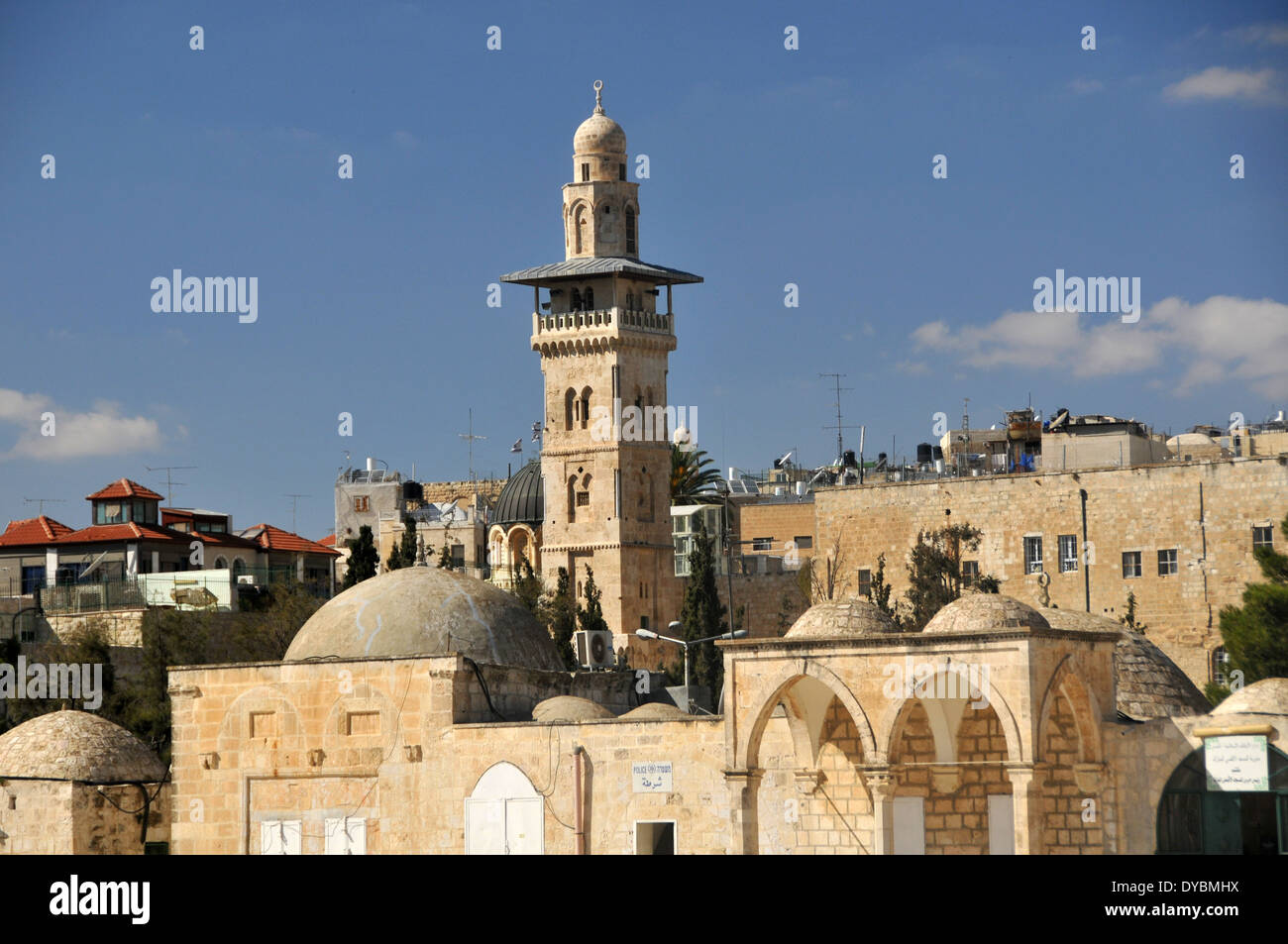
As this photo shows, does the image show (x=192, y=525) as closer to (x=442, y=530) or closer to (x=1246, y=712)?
(x=442, y=530)

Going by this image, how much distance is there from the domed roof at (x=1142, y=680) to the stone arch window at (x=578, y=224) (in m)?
33.5

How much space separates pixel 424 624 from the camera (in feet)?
106

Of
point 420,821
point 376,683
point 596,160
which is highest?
point 596,160

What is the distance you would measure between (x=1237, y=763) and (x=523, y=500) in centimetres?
4888

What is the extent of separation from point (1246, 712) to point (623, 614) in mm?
37297

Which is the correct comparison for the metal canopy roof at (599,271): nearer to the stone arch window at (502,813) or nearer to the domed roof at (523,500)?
the domed roof at (523,500)

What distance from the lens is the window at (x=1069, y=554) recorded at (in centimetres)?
5459

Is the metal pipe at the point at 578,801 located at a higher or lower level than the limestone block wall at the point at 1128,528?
lower

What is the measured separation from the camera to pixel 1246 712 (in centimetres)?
2564

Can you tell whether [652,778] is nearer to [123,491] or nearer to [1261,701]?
[1261,701]

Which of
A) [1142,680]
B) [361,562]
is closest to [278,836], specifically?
[1142,680]

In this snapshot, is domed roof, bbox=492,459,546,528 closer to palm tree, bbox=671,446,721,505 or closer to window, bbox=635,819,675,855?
palm tree, bbox=671,446,721,505

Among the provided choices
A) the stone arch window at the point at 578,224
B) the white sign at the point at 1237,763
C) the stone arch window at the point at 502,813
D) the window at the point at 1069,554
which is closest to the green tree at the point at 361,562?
the stone arch window at the point at 578,224
